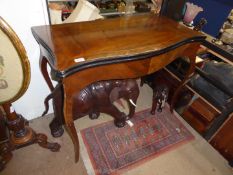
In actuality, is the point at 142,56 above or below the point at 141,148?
above

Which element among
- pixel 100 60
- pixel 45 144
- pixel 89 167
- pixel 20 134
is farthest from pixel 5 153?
pixel 100 60

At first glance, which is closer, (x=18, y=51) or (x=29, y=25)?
(x=18, y=51)

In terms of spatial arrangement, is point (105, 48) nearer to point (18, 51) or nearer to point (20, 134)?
point (18, 51)

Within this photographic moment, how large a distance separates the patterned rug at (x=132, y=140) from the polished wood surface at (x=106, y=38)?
0.88 m

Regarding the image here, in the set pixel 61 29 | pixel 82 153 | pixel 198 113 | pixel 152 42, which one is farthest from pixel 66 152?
pixel 198 113

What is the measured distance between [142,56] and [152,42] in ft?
0.49

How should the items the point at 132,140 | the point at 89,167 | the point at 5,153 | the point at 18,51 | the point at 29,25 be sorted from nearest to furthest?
the point at 18,51 < the point at 29,25 < the point at 5,153 < the point at 89,167 < the point at 132,140

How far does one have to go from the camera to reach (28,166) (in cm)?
129

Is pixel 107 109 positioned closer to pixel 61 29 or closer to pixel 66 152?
pixel 66 152

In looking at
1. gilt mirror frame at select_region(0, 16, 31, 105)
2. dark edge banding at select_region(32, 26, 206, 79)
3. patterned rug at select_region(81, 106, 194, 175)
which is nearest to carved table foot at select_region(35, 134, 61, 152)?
patterned rug at select_region(81, 106, 194, 175)

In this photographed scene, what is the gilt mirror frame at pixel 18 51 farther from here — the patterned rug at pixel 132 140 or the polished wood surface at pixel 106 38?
the patterned rug at pixel 132 140

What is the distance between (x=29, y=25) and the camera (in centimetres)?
112

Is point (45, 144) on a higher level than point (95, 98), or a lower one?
lower

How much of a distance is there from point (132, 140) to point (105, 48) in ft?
3.12
